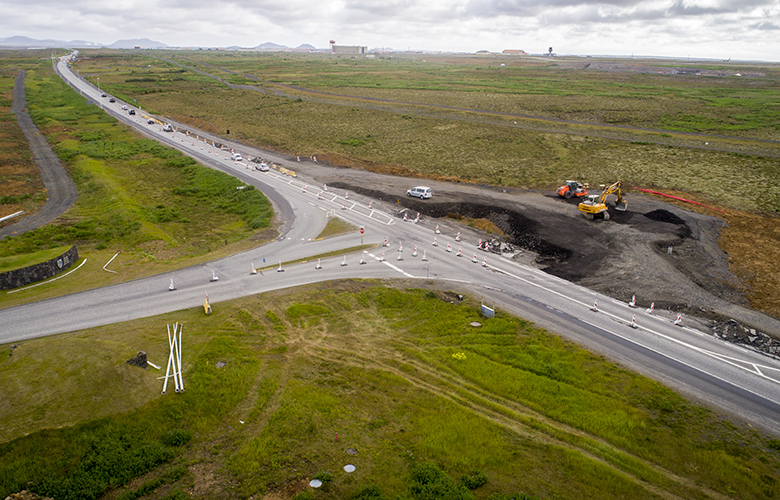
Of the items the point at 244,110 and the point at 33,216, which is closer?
the point at 33,216

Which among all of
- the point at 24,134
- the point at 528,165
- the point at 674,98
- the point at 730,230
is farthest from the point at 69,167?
the point at 674,98

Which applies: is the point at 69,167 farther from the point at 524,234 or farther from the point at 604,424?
the point at 604,424

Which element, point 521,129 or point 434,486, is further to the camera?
point 521,129

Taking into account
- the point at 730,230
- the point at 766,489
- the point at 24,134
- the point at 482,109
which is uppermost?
the point at 482,109

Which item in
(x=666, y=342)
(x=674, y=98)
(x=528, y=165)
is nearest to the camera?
(x=666, y=342)

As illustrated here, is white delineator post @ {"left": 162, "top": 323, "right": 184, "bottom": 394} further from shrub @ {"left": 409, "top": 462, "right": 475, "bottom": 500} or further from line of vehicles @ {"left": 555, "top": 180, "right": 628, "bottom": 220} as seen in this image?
line of vehicles @ {"left": 555, "top": 180, "right": 628, "bottom": 220}

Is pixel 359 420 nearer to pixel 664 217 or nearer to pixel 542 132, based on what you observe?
pixel 664 217

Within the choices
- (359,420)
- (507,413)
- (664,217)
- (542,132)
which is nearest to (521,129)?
(542,132)
